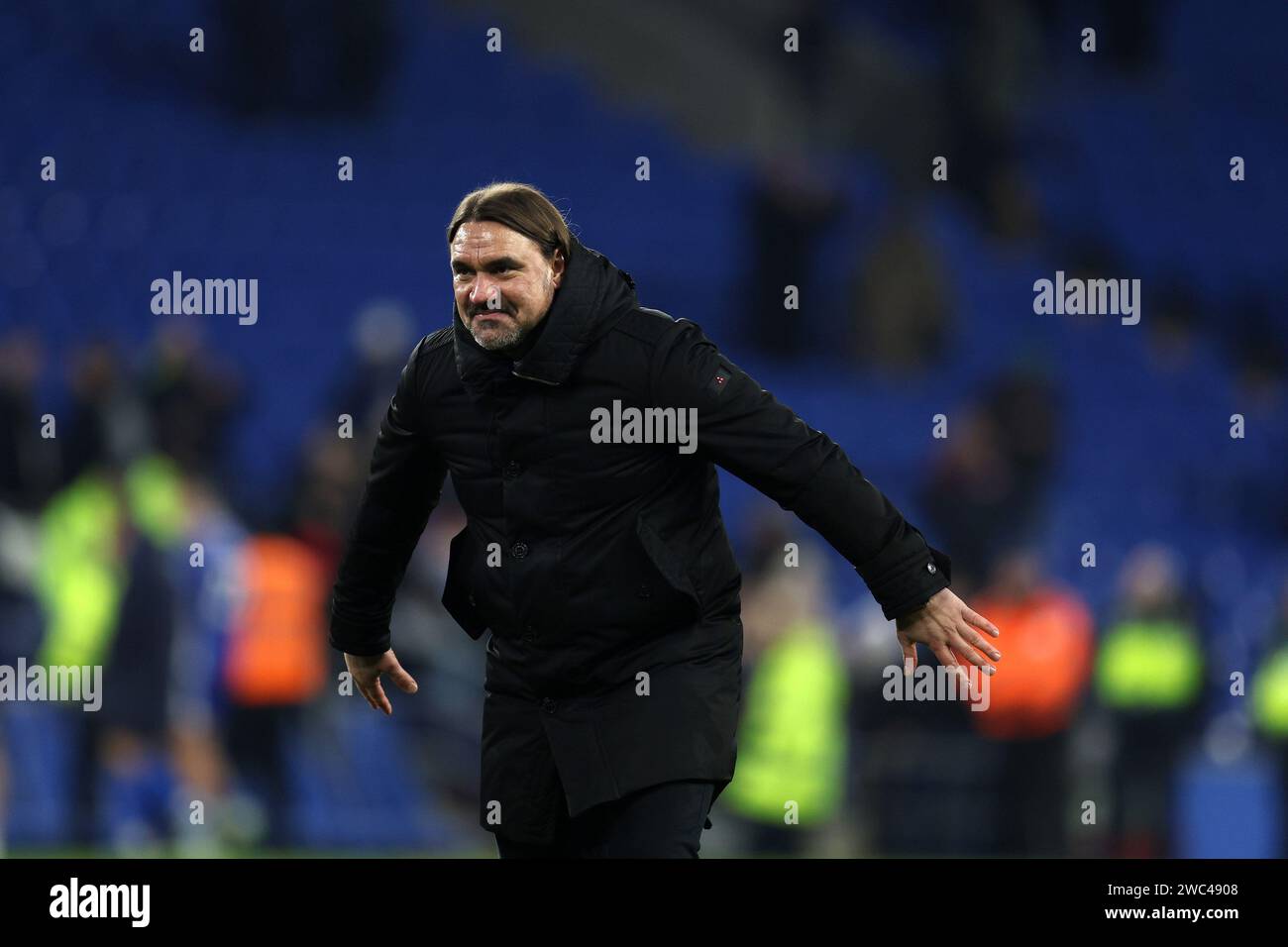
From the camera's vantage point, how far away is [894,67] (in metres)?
11.8

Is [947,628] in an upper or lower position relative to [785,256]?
lower

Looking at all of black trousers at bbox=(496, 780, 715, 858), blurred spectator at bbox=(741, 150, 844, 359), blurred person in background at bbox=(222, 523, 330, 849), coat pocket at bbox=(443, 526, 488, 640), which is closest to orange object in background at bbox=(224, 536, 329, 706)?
blurred person in background at bbox=(222, 523, 330, 849)

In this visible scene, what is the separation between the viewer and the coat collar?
12.8 feet

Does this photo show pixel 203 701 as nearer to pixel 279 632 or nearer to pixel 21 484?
pixel 279 632

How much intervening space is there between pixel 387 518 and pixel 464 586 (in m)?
0.26

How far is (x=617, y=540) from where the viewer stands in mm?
3922

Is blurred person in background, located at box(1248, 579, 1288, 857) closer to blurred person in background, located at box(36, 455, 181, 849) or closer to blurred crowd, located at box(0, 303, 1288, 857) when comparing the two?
blurred crowd, located at box(0, 303, 1288, 857)

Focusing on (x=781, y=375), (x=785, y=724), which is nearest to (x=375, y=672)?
(x=785, y=724)

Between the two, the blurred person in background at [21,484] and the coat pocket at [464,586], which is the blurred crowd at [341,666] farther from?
the coat pocket at [464,586]

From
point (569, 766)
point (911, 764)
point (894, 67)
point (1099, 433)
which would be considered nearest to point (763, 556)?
point (911, 764)

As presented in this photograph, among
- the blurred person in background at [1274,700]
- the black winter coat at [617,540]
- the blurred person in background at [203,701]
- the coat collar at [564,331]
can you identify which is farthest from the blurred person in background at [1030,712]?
the coat collar at [564,331]

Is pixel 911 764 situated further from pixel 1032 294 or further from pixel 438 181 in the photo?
pixel 438 181

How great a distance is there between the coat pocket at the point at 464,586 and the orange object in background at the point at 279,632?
583 centimetres
